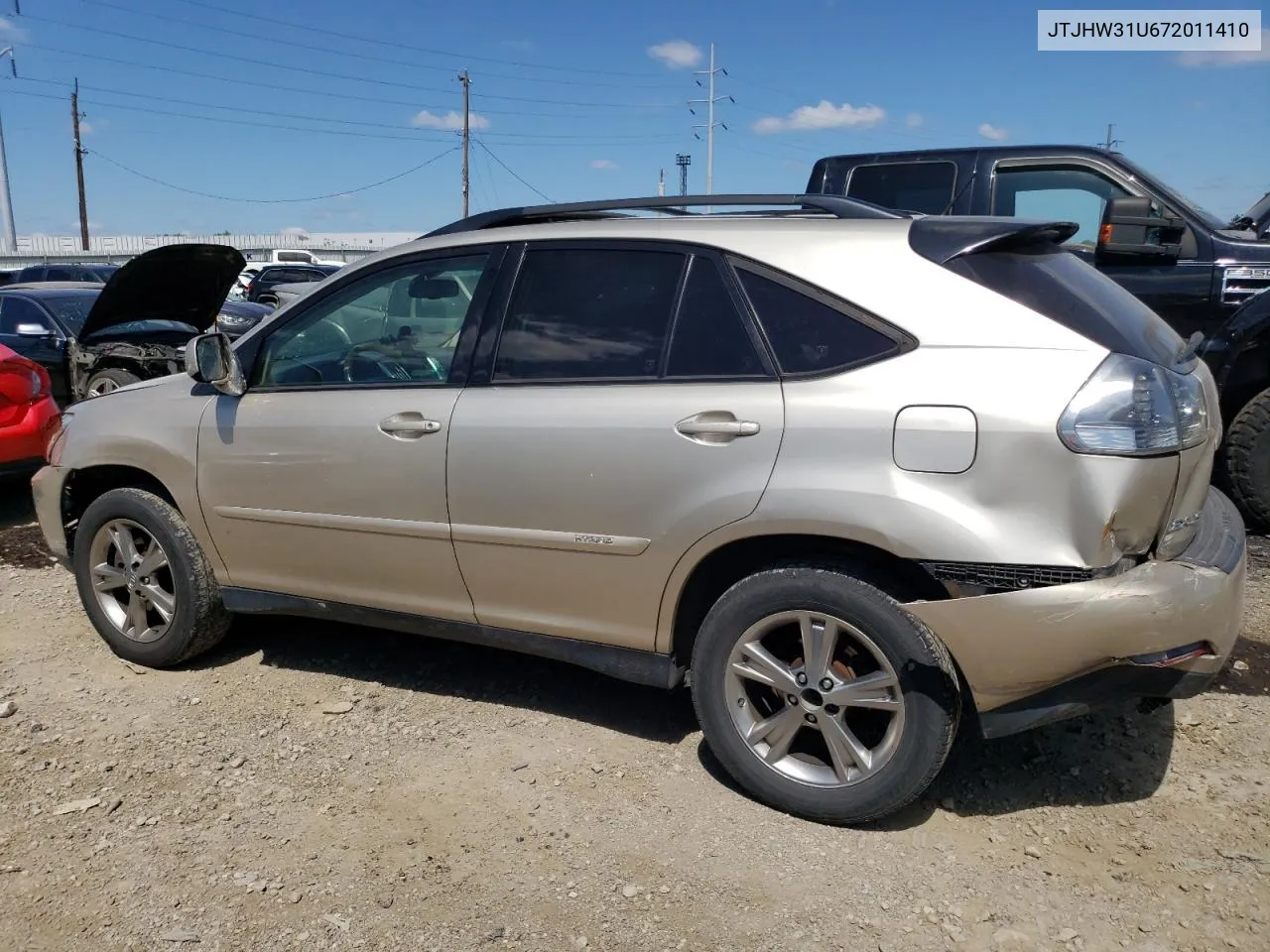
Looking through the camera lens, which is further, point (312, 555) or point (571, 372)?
point (312, 555)

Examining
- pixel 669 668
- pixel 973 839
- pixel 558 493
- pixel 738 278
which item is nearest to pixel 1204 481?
pixel 973 839

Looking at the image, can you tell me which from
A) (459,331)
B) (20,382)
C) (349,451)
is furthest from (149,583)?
(20,382)

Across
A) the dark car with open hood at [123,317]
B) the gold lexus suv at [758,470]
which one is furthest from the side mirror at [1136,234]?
the dark car with open hood at [123,317]

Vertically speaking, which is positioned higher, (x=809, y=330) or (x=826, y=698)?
(x=809, y=330)

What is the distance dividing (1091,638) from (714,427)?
1.14m

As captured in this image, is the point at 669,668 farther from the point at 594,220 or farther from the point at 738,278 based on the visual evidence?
the point at 594,220

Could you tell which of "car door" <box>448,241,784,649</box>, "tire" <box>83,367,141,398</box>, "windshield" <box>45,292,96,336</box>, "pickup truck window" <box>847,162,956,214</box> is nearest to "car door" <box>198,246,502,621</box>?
"car door" <box>448,241,784,649</box>

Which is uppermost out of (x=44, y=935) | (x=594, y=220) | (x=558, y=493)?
(x=594, y=220)

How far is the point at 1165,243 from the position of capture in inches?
234

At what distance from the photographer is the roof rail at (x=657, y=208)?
332 cm

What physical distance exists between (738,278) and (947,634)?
1.20 meters

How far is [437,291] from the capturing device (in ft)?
12.1

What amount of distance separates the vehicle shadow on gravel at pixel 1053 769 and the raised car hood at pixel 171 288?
5742mm

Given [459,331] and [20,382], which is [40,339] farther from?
[459,331]
